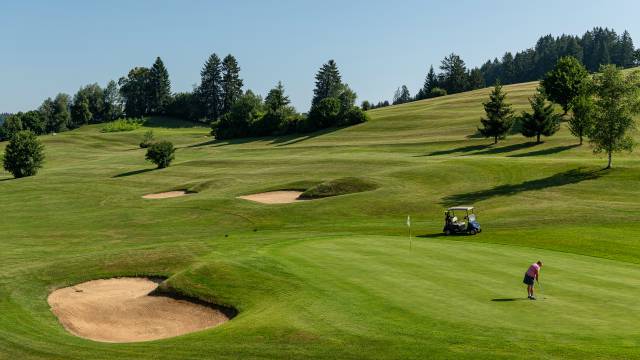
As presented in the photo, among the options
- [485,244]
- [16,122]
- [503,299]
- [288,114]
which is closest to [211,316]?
[503,299]

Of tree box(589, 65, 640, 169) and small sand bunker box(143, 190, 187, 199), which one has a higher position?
tree box(589, 65, 640, 169)

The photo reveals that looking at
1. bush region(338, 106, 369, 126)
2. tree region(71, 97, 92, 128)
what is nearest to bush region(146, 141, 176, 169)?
bush region(338, 106, 369, 126)

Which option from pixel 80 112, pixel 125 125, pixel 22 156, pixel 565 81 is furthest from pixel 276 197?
pixel 80 112

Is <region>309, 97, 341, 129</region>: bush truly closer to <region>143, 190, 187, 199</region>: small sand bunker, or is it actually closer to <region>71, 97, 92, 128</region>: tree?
<region>143, 190, 187, 199</region>: small sand bunker

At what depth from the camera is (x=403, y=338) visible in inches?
769

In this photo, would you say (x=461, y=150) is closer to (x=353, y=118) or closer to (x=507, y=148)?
(x=507, y=148)

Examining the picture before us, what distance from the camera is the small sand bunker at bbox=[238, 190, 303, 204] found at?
5986 cm

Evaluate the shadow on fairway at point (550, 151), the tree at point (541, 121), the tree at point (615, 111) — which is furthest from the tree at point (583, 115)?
the tree at point (541, 121)

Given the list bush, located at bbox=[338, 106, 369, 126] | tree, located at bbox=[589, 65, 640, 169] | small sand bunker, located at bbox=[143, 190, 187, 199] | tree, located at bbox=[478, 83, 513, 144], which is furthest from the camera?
bush, located at bbox=[338, 106, 369, 126]

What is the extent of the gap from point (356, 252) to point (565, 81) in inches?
2837

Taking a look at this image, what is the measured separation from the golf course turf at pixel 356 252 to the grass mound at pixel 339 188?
1.35m

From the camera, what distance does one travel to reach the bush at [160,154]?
8738 centimetres

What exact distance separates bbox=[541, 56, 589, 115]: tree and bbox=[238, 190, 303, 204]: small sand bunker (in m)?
51.6

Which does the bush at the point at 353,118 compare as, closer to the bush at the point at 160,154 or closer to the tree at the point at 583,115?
the bush at the point at 160,154
